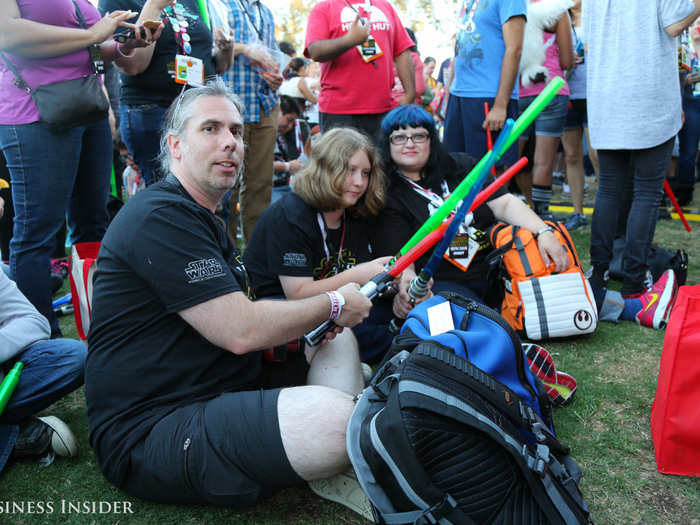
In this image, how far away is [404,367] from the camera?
1350mm

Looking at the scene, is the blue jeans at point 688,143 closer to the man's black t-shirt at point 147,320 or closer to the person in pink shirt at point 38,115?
the person in pink shirt at point 38,115

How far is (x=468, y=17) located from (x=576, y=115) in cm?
176

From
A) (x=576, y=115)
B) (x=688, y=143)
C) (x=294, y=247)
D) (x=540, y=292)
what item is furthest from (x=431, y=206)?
(x=688, y=143)

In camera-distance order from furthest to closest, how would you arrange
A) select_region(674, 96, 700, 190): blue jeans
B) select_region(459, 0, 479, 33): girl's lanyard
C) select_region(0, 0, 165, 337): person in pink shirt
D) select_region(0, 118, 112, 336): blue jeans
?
1. select_region(674, 96, 700, 190): blue jeans
2. select_region(459, 0, 479, 33): girl's lanyard
3. select_region(0, 118, 112, 336): blue jeans
4. select_region(0, 0, 165, 337): person in pink shirt

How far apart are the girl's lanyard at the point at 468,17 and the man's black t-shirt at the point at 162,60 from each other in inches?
67.1

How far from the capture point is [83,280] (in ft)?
7.39

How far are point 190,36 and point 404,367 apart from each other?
7.82 ft

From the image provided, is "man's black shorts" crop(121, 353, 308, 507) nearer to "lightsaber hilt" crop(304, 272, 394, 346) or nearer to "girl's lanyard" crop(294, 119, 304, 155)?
"lightsaber hilt" crop(304, 272, 394, 346)

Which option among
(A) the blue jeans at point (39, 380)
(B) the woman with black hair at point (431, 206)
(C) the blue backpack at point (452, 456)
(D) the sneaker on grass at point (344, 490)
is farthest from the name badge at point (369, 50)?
(D) the sneaker on grass at point (344, 490)

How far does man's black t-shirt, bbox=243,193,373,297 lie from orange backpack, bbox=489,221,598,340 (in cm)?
77

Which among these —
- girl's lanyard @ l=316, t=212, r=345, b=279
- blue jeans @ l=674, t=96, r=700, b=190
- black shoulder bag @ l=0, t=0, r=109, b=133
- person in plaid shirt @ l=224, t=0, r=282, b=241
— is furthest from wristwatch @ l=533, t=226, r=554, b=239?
blue jeans @ l=674, t=96, r=700, b=190

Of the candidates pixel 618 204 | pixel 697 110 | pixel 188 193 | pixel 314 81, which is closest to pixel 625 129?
pixel 618 204

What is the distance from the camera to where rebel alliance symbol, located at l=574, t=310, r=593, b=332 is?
8.23 ft

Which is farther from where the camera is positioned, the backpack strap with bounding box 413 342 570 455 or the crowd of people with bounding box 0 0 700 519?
the crowd of people with bounding box 0 0 700 519
